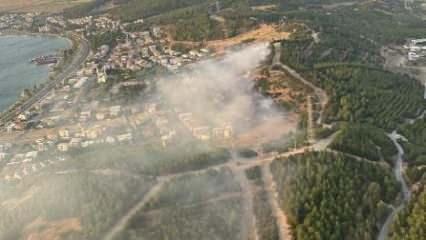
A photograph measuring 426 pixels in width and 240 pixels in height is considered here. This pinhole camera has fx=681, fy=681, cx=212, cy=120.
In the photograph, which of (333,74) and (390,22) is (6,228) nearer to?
(333,74)

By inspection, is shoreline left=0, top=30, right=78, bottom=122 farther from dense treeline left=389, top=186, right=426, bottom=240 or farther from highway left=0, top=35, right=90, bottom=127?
dense treeline left=389, top=186, right=426, bottom=240

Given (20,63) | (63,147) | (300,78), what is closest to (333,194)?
(300,78)

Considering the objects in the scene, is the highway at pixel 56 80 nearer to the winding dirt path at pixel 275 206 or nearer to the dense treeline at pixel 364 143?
the winding dirt path at pixel 275 206

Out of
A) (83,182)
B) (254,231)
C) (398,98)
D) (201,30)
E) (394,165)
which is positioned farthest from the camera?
(201,30)

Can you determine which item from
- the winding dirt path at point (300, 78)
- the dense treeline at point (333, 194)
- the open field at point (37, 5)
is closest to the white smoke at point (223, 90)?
the winding dirt path at point (300, 78)

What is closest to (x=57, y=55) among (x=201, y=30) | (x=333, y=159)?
(x=201, y=30)

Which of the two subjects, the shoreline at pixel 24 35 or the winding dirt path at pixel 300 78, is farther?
the shoreline at pixel 24 35
